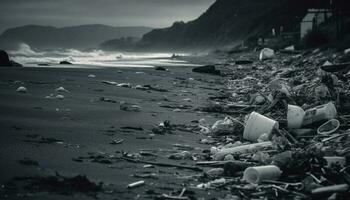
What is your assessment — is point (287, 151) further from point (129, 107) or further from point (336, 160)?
point (129, 107)

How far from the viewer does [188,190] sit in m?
3.48

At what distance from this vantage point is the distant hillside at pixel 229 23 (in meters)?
69.3

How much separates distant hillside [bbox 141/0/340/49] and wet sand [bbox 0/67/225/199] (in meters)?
56.0

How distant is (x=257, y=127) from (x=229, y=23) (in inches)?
4047

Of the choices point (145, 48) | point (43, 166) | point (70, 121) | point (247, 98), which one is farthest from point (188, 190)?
point (145, 48)

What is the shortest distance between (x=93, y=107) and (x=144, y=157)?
3131 millimetres

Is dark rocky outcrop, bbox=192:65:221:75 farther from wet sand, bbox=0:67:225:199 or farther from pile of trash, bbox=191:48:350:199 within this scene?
pile of trash, bbox=191:48:350:199

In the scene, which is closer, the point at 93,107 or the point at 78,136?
the point at 78,136

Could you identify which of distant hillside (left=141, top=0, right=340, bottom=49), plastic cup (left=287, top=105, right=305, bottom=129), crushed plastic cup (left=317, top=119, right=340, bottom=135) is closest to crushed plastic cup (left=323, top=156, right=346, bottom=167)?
crushed plastic cup (left=317, top=119, right=340, bottom=135)

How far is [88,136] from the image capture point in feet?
17.2

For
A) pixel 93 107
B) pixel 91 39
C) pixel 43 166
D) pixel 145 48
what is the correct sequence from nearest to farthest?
pixel 43 166
pixel 93 107
pixel 145 48
pixel 91 39

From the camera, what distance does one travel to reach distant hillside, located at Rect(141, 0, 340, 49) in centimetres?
6931

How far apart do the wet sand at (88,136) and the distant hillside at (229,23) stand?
56.0 metres

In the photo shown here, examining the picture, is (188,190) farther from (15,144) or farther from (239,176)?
(15,144)
